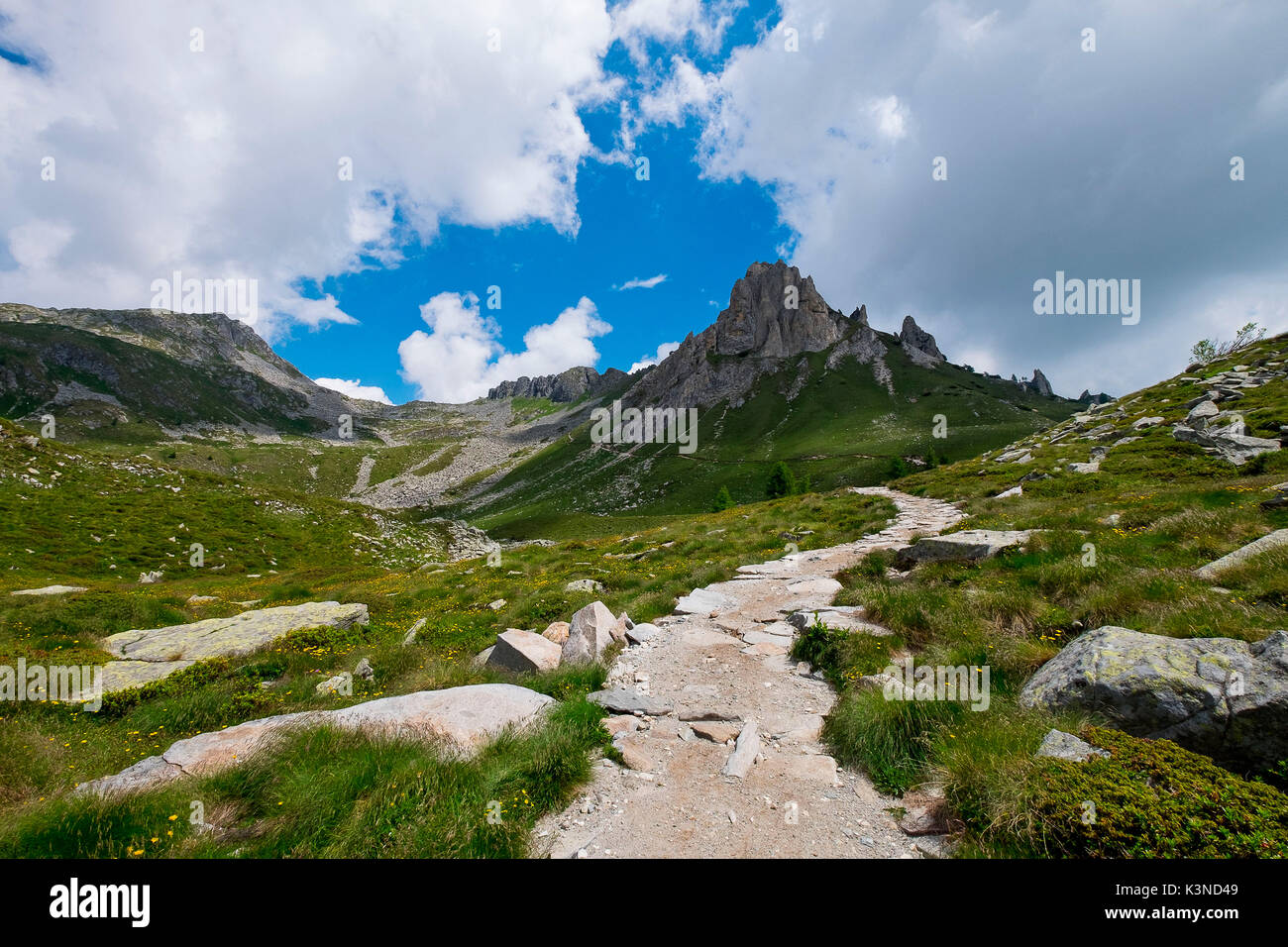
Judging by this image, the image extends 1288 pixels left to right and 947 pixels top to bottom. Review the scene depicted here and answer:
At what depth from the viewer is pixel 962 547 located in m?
12.5

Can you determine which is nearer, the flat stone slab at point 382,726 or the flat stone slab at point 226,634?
the flat stone slab at point 382,726

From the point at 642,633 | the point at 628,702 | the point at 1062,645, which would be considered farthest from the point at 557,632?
the point at 1062,645

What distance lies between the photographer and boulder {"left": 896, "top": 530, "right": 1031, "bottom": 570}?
12.1 m

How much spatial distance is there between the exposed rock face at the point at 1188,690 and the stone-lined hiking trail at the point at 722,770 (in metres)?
2.74

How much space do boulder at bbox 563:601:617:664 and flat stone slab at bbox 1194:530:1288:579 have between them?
34.5ft

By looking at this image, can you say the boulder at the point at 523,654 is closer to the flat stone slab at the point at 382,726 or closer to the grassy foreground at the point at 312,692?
the grassy foreground at the point at 312,692

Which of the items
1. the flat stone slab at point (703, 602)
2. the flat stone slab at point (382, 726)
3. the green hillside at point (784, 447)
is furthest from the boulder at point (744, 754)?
the green hillside at point (784, 447)

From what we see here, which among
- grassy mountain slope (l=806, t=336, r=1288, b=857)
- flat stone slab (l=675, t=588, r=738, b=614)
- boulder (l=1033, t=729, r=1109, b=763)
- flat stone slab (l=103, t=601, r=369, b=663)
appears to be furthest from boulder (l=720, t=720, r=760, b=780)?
flat stone slab (l=103, t=601, r=369, b=663)

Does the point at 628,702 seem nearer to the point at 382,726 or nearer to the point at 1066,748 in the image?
the point at 382,726

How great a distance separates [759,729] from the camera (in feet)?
22.6

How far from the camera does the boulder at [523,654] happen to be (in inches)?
372

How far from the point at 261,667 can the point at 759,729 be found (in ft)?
34.6

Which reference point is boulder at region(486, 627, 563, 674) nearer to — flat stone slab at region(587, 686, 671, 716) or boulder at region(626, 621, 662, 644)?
boulder at region(626, 621, 662, 644)
